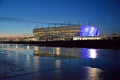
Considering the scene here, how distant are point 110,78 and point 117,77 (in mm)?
744

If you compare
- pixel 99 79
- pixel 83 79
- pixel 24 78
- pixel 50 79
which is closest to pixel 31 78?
pixel 24 78

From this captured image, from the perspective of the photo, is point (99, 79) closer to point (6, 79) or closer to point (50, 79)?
point (50, 79)

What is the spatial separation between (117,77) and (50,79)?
503 cm

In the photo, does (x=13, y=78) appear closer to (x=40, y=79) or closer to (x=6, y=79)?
(x=6, y=79)

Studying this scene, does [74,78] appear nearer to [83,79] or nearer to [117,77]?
[83,79]

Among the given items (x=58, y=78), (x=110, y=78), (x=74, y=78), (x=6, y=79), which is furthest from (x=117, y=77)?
(x=6, y=79)

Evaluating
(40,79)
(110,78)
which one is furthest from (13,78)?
(110,78)

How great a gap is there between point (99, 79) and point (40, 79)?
421cm

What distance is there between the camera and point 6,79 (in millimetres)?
14977

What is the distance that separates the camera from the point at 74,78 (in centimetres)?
1527

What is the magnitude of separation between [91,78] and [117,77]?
78.7 inches

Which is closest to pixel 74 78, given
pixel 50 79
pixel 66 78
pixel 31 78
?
pixel 66 78

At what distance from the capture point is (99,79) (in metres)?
14.8

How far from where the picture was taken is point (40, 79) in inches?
582
